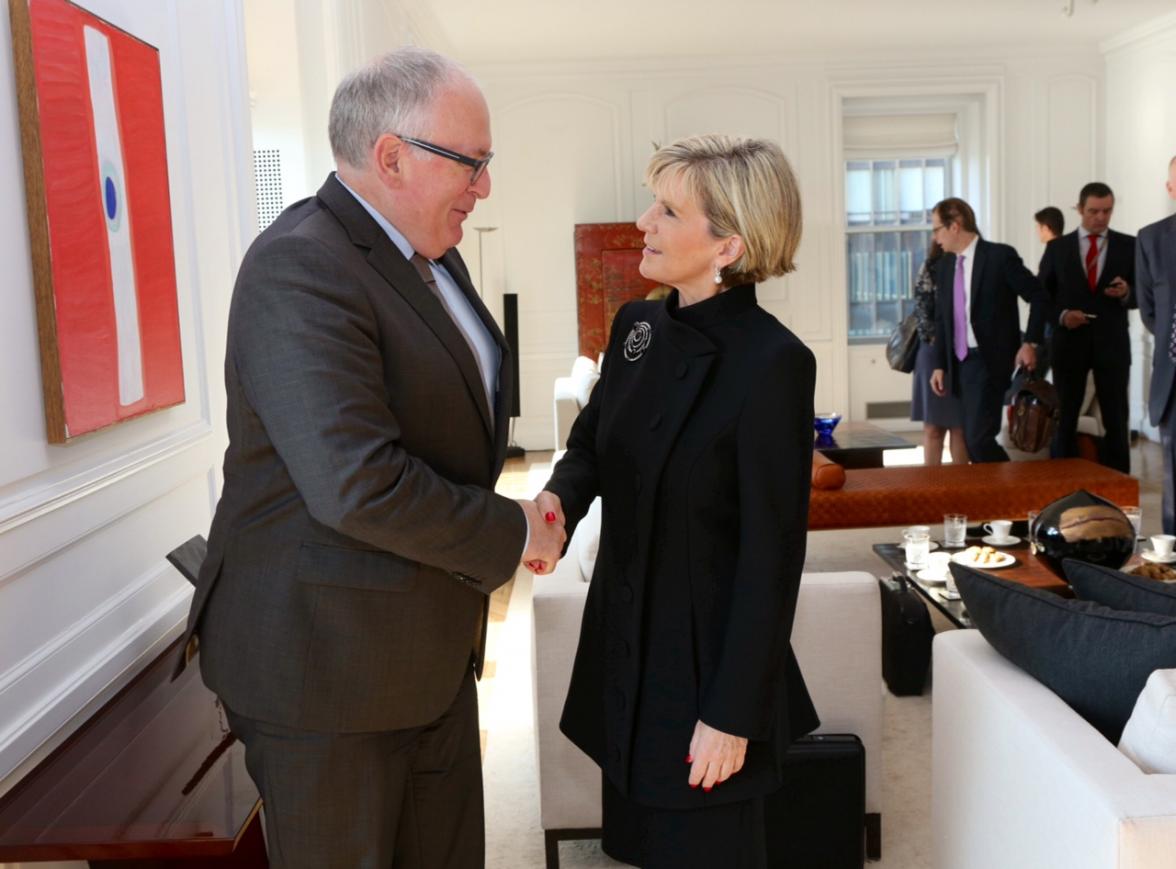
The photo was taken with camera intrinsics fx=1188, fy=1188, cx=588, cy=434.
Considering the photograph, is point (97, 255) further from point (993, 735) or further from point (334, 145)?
point (993, 735)

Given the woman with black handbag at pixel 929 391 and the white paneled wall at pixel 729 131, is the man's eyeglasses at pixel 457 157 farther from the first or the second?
the white paneled wall at pixel 729 131

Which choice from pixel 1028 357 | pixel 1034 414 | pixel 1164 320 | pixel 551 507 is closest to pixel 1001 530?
pixel 1034 414

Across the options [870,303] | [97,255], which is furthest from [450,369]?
[870,303]

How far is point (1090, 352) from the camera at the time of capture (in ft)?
23.2

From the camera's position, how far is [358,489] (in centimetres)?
150

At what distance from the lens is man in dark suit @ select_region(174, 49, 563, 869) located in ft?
4.99

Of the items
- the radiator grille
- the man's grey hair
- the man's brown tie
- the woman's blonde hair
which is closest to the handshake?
the man's brown tie

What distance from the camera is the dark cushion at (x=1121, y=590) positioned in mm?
1957

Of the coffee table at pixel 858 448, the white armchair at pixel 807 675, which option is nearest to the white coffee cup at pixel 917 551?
the white armchair at pixel 807 675

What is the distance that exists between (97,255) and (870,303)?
8822 millimetres

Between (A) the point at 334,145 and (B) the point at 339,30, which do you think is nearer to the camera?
(A) the point at 334,145

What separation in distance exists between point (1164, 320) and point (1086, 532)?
2233mm

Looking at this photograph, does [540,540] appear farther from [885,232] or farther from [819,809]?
[885,232]

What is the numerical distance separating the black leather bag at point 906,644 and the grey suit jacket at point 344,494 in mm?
2426
